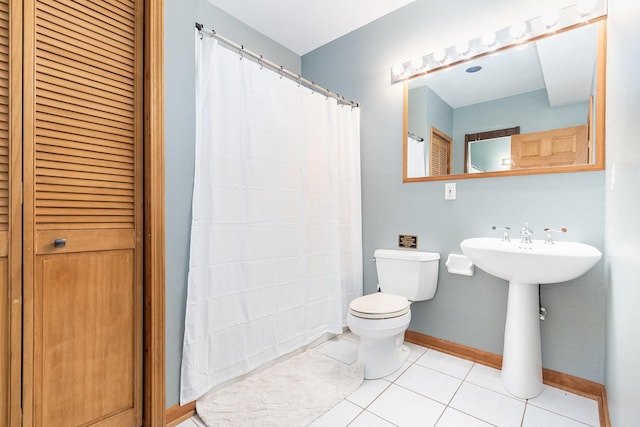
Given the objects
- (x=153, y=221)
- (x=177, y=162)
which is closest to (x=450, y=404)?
(x=153, y=221)

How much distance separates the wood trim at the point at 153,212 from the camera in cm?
132

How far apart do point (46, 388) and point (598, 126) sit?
2694 mm

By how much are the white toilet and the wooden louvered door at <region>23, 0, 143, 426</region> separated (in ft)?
3.77

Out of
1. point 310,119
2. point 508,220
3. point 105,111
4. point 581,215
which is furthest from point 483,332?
point 105,111

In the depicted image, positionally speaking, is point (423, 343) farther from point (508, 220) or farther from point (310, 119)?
point (310, 119)

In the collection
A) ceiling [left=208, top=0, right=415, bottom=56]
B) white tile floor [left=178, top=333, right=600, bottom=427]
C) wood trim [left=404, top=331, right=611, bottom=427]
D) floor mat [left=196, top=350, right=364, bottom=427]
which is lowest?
white tile floor [left=178, top=333, right=600, bottom=427]

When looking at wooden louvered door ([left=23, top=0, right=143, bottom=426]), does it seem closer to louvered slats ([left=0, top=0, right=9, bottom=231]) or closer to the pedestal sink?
louvered slats ([left=0, top=0, right=9, bottom=231])

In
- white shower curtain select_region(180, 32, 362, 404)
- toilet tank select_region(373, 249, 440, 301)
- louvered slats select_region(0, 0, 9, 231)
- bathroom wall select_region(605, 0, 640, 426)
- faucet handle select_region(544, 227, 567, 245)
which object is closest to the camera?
bathroom wall select_region(605, 0, 640, 426)

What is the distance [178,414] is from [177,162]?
1188mm

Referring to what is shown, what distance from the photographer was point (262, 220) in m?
1.79

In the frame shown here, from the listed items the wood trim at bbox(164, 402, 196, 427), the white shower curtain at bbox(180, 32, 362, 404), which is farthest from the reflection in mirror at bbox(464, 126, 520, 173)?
the wood trim at bbox(164, 402, 196, 427)

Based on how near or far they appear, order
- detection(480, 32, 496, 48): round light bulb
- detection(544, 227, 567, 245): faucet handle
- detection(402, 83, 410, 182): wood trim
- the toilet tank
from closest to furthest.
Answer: detection(544, 227, 567, 245): faucet handle < detection(480, 32, 496, 48): round light bulb < the toilet tank < detection(402, 83, 410, 182): wood trim

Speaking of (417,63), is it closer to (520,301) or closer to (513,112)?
(513,112)

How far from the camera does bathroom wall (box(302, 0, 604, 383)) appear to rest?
1594 millimetres
